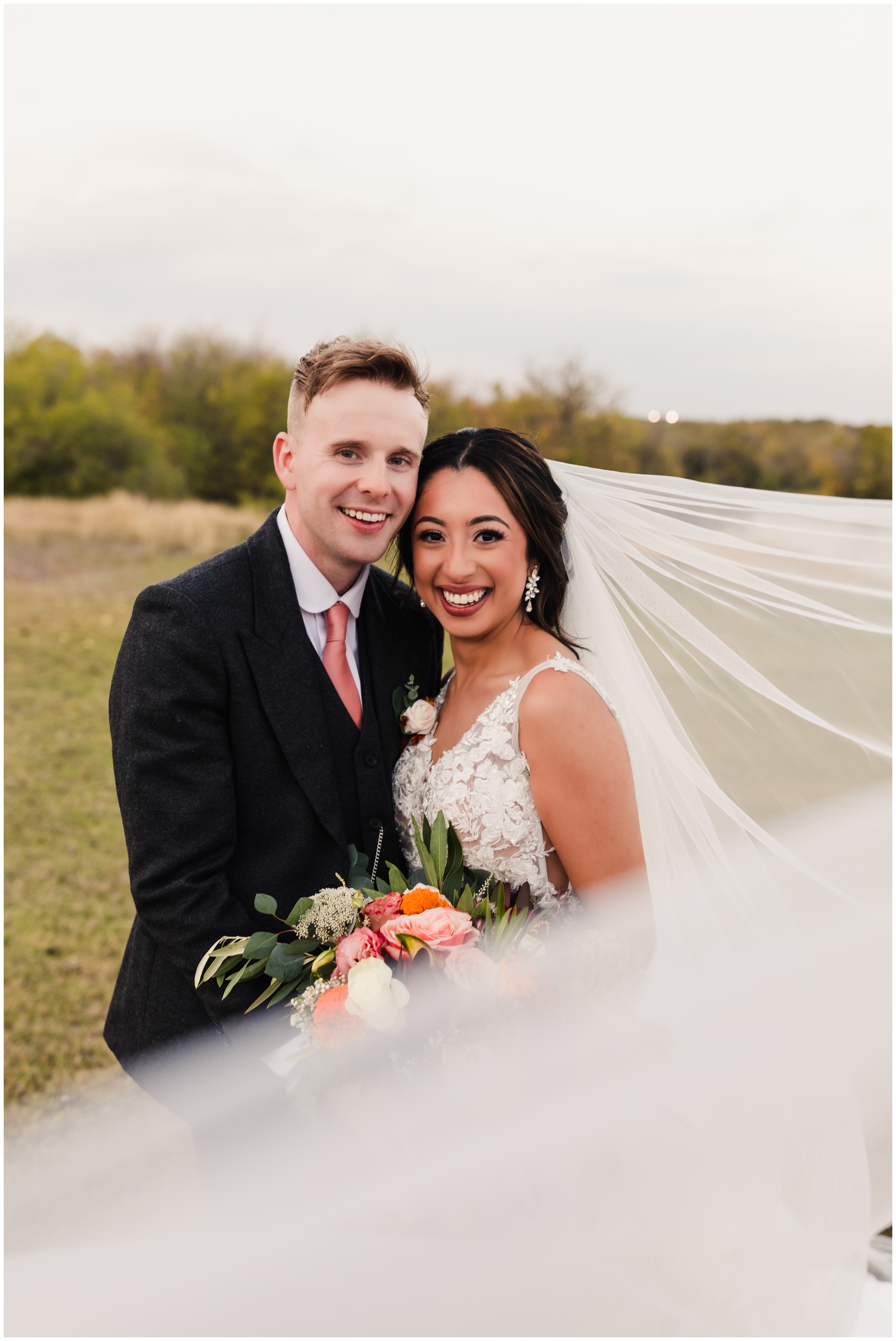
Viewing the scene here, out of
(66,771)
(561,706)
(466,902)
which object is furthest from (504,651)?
(66,771)

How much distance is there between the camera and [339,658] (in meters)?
2.68

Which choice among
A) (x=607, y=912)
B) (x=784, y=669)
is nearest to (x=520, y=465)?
(x=784, y=669)

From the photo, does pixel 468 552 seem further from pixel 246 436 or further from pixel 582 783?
pixel 246 436

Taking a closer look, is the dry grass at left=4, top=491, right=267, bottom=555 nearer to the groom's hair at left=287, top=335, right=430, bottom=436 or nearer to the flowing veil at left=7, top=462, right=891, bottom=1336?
the groom's hair at left=287, top=335, right=430, bottom=436

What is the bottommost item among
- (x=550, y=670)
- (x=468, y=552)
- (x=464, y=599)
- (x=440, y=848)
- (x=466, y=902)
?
(x=466, y=902)

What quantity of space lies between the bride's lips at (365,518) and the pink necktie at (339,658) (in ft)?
0.85

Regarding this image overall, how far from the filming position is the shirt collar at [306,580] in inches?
104

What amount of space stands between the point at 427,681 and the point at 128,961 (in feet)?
4.54

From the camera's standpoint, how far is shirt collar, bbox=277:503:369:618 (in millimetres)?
2629

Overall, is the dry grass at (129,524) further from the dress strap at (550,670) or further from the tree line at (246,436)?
the dress strap at (550,670)

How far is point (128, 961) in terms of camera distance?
9.24ft

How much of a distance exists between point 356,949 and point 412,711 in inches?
34.9

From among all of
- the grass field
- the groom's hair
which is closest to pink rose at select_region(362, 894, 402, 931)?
the groom's hair

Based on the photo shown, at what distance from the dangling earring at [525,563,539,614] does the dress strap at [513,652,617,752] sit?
0.24m
